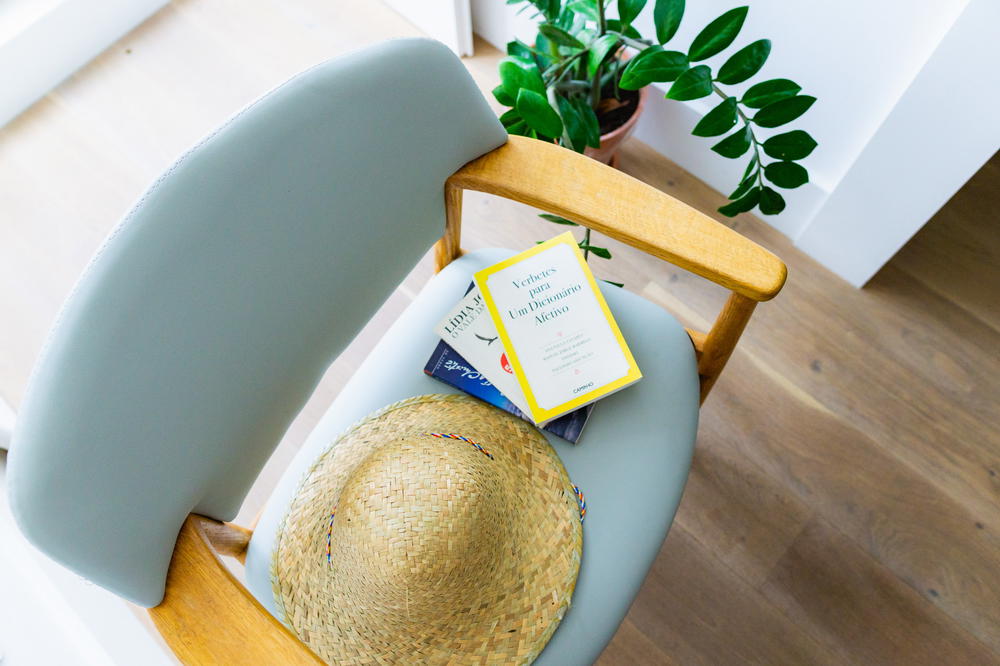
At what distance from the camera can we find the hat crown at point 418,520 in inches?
25.4

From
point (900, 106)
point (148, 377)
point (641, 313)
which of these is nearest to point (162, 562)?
point (148, 377)

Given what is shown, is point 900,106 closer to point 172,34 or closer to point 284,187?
point 284,187

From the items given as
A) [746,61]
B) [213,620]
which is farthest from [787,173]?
[213,620]

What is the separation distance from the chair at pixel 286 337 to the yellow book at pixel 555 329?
46mm

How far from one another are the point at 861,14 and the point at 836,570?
96 cm

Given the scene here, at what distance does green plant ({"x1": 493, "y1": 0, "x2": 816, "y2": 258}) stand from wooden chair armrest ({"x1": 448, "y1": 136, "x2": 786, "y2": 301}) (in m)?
0.13

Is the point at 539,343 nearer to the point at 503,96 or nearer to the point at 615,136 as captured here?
the point at 503,96

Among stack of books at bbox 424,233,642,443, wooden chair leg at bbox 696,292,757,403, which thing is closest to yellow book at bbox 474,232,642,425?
stack of books at bbox 424,233,642,443

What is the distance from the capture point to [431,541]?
0.65 m

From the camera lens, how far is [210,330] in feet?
2.03

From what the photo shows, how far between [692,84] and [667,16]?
107mm

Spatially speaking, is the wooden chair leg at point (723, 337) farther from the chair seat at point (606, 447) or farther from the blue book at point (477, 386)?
the blue book at point (477, 386)

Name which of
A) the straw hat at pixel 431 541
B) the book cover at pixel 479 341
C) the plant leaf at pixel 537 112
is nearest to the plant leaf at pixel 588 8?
the plant leaf at pixel 537 112

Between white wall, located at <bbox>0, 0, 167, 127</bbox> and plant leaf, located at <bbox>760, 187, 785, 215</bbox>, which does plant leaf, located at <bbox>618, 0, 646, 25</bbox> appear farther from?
white wall, located at <bbox>0, 0, 167, 127</bbox>
